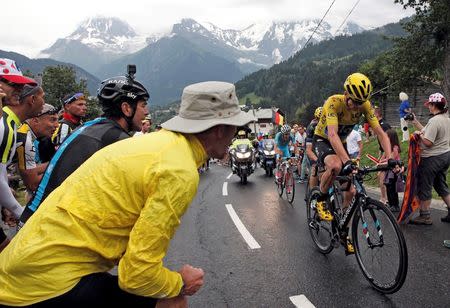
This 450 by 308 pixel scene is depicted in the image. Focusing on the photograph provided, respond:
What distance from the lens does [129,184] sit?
156 centimetres

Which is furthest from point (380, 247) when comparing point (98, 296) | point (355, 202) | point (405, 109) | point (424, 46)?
point (424, 46)

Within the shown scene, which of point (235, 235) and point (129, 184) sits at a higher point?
point (129, 184)

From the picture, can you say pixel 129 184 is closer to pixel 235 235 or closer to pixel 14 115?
pixel 14 115

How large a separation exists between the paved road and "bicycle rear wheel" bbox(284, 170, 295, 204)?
1.46m

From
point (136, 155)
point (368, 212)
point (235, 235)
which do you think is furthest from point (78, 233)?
point (235, 235)

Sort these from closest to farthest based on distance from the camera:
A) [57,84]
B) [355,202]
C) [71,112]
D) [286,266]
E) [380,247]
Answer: [380,247] → [355,202] → [71,112] → [286,266] → [57,84]

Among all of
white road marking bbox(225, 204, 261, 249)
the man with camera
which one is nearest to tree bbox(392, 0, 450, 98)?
the man with camera

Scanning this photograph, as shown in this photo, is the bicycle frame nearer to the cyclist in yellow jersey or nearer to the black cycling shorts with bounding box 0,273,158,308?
the cyclist in yellow jersey

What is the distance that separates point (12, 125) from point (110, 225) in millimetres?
1918

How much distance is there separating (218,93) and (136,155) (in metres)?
0.50

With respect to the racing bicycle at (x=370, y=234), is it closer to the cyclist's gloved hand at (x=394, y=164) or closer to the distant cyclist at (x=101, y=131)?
the cyclist's gloved hand at (x=394, y=164)

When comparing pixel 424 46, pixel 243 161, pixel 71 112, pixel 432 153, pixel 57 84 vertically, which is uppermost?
pixel 424 46

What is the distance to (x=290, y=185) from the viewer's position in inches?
378

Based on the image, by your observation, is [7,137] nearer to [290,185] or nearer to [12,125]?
[12,125]
